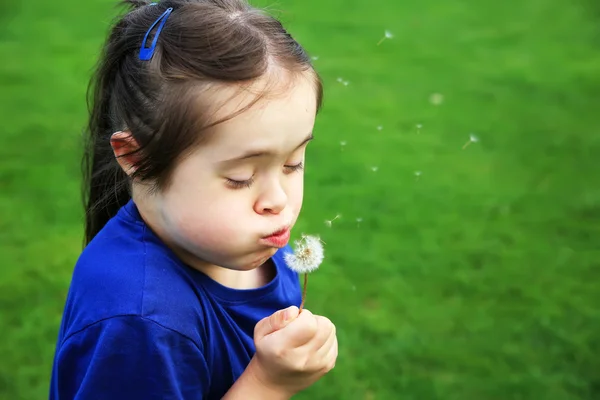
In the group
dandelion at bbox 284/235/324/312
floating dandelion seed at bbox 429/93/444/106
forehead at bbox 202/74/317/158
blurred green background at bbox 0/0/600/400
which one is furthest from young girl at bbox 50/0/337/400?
floating dandelion seed at bbox 429/93/444/106

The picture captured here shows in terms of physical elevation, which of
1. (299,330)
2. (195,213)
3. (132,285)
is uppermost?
(195,213)

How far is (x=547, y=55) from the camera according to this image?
18.8 feet

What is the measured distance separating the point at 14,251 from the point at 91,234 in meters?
1.74

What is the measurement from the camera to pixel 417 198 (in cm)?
392

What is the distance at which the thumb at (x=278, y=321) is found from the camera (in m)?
1.35

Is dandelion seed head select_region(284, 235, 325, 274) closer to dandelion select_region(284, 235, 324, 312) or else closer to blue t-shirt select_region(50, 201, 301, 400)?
dandelion select_region(284, 235, 324, 312)

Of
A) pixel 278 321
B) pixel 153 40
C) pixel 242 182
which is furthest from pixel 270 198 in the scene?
pixel 153 40

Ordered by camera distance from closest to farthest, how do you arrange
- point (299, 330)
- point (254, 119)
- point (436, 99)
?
point (254, 119)
point (299, 330)
point (436, 99)

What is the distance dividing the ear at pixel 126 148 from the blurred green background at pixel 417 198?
53 cm

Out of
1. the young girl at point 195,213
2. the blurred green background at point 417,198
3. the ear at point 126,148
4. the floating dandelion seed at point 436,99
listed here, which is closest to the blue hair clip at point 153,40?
the young girl at point 195,213

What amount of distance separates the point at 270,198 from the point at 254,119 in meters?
0.14

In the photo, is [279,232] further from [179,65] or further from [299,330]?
[179,65]

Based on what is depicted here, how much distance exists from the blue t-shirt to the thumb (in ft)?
0.33

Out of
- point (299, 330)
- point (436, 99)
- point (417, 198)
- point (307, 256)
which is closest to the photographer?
point (299, 330)
